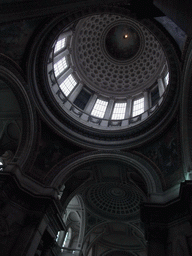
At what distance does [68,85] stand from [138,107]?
6592 millimetres

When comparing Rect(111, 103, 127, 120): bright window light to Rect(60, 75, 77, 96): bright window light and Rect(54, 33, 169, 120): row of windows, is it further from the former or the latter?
Rect(60, 75, 77, 96): bright window light

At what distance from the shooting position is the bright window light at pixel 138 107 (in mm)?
17928

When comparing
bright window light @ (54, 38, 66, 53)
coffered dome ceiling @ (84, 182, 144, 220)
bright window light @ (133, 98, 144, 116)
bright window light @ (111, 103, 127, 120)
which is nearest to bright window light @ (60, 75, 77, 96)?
bright window light @ (54, 38, 66, 53)

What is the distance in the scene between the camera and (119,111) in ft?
63.9

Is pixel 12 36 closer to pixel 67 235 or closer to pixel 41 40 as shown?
pixel 41 40

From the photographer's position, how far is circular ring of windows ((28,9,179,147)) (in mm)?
14557

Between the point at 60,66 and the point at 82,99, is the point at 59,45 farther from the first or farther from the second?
the point at 82,99

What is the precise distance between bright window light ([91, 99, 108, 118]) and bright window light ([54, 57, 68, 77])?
449 centimetres

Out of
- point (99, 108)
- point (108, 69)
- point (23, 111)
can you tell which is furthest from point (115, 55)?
point (23, 111)

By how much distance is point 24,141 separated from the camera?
1332cm

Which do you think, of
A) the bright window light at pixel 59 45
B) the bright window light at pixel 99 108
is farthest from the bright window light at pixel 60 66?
the bright window light at pixel 99 108

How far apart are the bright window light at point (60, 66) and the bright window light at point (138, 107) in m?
7.26

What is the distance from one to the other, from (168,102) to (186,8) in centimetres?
1019

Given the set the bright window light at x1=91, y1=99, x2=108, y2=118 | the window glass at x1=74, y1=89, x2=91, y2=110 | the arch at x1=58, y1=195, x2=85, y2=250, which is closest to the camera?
the arch at x1=58, y1=195, x2=85, y2=250
